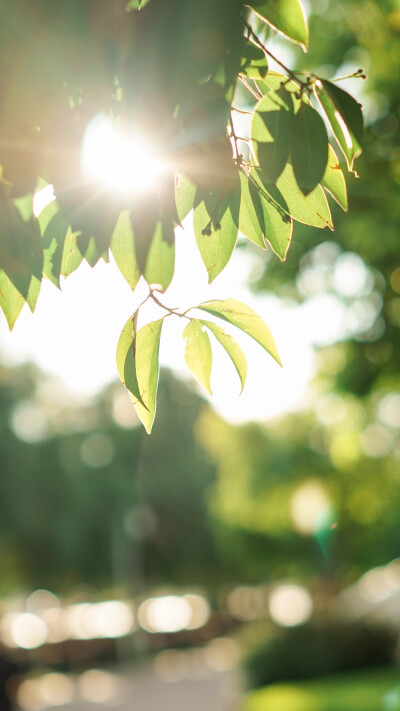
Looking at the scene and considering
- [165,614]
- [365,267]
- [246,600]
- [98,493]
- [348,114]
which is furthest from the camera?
[246,600]

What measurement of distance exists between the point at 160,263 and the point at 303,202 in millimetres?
318

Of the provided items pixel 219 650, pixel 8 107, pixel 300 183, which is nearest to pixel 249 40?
pixel 300 183

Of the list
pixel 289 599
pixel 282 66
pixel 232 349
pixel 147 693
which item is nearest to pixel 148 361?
pixel 232 349

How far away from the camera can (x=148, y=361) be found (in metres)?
1.03

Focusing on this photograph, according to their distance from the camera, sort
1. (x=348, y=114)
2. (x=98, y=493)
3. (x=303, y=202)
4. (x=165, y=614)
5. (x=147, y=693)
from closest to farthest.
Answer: (x=348, y=114) → (x=303, y=202) → (x=147, y=693) → (x=165, y=614) → (x=98, y=493)

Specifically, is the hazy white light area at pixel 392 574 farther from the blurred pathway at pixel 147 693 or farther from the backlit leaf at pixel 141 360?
the backlit leaf at pixel 141 360

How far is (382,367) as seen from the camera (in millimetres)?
7895

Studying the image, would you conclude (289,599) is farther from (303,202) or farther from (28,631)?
(303,202)

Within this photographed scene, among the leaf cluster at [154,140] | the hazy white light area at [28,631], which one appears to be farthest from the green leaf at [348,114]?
the hazy white light area at [28,631]

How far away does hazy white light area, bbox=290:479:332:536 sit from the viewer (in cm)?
1902

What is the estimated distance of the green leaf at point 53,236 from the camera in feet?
3.41

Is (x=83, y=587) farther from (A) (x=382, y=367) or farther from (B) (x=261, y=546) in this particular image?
(A) (x=382, y=367)

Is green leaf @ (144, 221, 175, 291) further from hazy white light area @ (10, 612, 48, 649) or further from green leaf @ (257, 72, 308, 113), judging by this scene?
hazy white light area @ (10, 612, 48, 649)

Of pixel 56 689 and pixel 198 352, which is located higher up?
pixel 56 689
